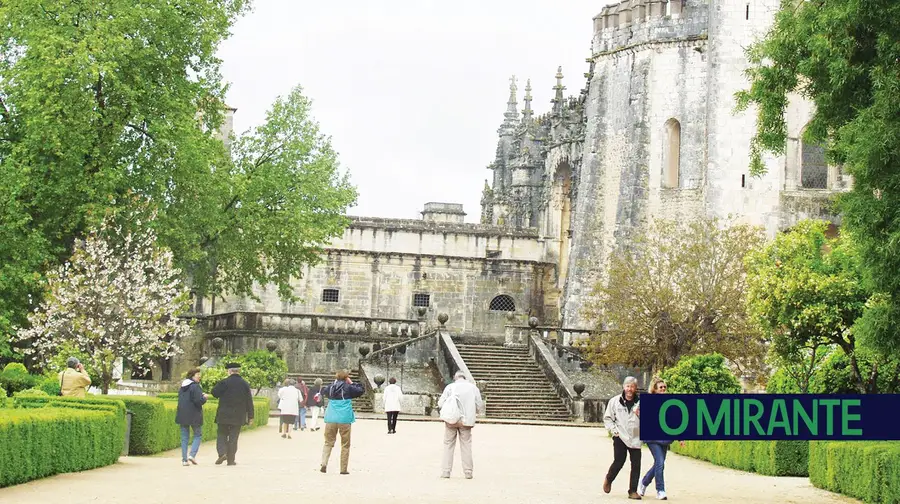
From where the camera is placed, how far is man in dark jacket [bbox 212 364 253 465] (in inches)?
814

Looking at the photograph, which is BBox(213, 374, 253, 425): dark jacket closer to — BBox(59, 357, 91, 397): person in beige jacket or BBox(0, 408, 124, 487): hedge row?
BBox(0, 408, 124, 487): hedge row

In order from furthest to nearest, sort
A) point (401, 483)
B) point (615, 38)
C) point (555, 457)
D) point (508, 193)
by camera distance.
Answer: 1. point (508, 193)
2. point (615, 38)
3. point (555, 457)
4. point (401, 483)

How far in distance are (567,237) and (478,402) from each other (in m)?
35.9

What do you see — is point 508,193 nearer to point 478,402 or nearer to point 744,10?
point 744,10

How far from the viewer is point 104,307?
29531mm

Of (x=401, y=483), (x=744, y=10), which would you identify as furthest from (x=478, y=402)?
(x=744, y=10)

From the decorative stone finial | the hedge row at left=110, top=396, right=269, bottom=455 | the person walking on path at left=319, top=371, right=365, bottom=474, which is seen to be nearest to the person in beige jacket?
the hedge row at left=110, top=396, right=269, bottom=455

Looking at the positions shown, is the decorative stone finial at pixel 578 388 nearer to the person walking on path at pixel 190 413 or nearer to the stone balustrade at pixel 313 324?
the stone balustrade at pixel 313 324

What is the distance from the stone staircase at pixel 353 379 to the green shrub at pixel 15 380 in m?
10.3

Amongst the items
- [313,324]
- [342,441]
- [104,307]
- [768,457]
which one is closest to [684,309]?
[313,324]

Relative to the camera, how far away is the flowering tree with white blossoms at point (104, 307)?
94.9 ft

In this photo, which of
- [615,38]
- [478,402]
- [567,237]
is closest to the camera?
[478,402]

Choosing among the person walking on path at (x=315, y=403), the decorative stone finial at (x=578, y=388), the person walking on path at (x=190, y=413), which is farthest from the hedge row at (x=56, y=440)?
the decorative stone finial at (x=578, y=388)

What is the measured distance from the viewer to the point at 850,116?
17859 millimetres
